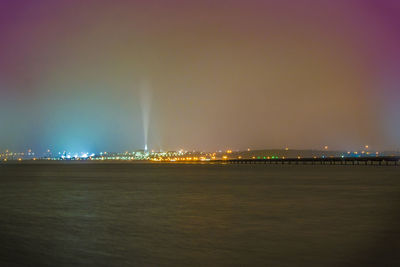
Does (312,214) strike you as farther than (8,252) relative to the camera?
Yes

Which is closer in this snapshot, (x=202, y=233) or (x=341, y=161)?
(x=202, y=233)

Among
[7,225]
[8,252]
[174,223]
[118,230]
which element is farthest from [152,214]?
[8,252]

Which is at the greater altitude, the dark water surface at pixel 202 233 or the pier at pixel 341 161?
the dark water surface at pixel 202 233

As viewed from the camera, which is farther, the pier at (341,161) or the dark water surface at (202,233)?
the pier at (341,161)

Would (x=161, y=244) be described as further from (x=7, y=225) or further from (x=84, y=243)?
(x=7, y=225)

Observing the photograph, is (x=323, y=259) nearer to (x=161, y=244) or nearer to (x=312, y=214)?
(x=161, y=244)

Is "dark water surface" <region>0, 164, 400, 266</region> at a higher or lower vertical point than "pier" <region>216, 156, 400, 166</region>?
higher

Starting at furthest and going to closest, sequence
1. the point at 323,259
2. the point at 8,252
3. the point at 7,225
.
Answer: the point at 7,225 < the point at 8,252 < the point at 323,259

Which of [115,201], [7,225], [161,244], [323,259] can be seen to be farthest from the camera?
[115,201]

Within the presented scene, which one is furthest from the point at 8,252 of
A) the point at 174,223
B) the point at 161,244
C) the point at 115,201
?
the point at 115,201

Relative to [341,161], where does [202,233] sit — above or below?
above

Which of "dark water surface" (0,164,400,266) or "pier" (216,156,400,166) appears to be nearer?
"dark water surface" (0,164,400,266)

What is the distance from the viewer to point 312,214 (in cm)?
2086

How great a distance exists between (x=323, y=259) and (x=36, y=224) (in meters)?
11.8
